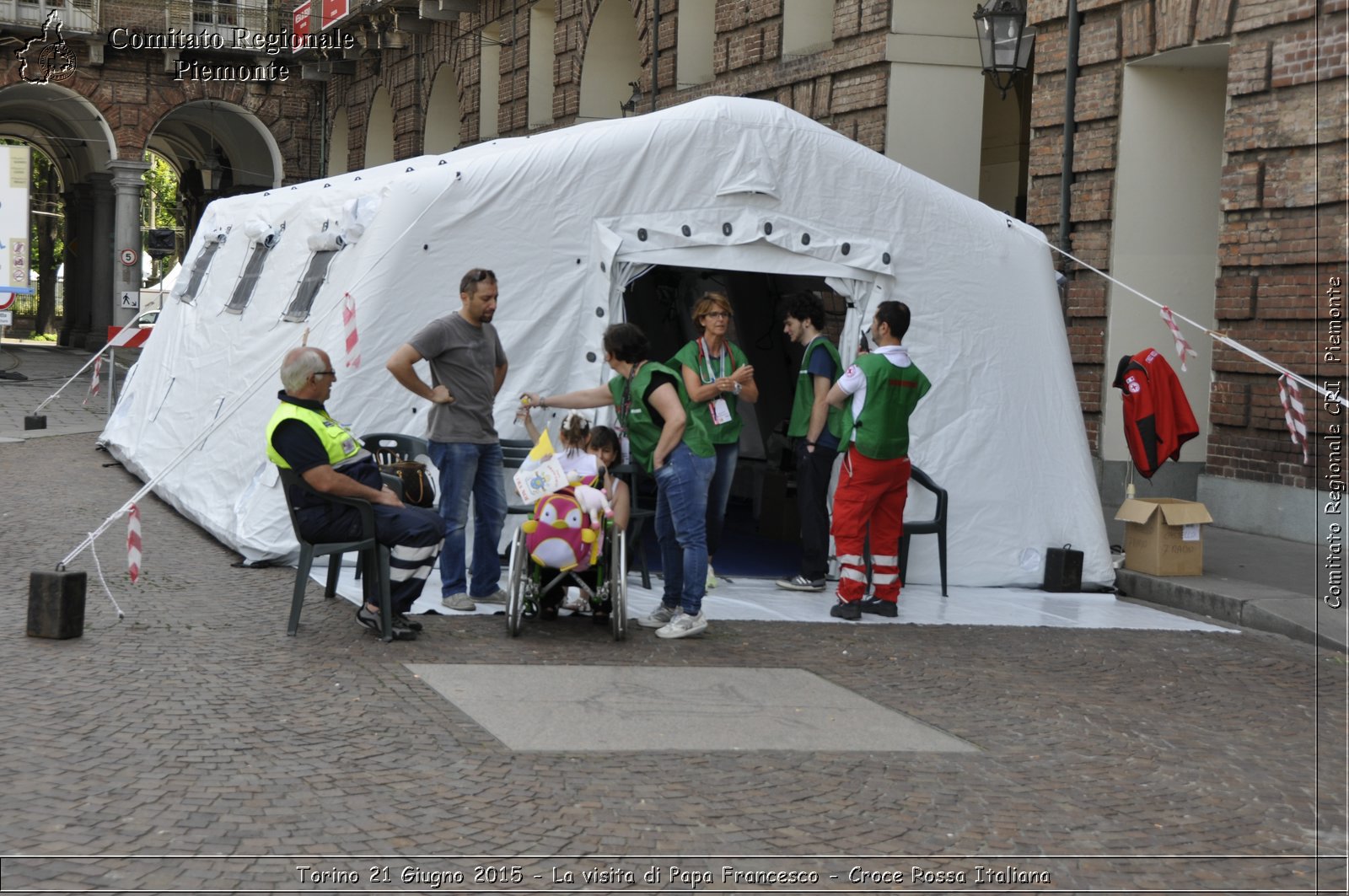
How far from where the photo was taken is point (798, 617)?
8.63 m

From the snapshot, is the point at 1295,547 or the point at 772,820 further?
the point at 1295,547

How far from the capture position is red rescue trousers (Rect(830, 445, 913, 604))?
28.1ft

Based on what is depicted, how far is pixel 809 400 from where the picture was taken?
9.51m

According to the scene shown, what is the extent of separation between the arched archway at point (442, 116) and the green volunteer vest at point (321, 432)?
2426cm

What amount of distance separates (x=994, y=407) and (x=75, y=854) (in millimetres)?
7143

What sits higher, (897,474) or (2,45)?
(2,45)

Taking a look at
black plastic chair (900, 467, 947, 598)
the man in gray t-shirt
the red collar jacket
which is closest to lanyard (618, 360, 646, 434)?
the man in gray t-shirt

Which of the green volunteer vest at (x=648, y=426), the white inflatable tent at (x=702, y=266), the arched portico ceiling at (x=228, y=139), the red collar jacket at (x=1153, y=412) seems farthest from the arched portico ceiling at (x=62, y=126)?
the green volunteer vest at (x=648, y=426)

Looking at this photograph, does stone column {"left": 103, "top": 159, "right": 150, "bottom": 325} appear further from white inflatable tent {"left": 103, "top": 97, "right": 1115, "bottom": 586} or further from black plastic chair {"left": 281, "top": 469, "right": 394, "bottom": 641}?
black plastic chair {"left": 281, "top": 469, "right": 394, "bottom": 641}

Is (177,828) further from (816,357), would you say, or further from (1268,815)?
(816,357)

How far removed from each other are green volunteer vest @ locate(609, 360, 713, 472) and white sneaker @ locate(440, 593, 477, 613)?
1234 millimetres

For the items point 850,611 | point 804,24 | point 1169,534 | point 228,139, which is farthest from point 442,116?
point 850,611

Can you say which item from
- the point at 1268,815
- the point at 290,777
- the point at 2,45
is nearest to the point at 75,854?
the point at 290,777

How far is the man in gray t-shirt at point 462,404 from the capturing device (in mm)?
8047
